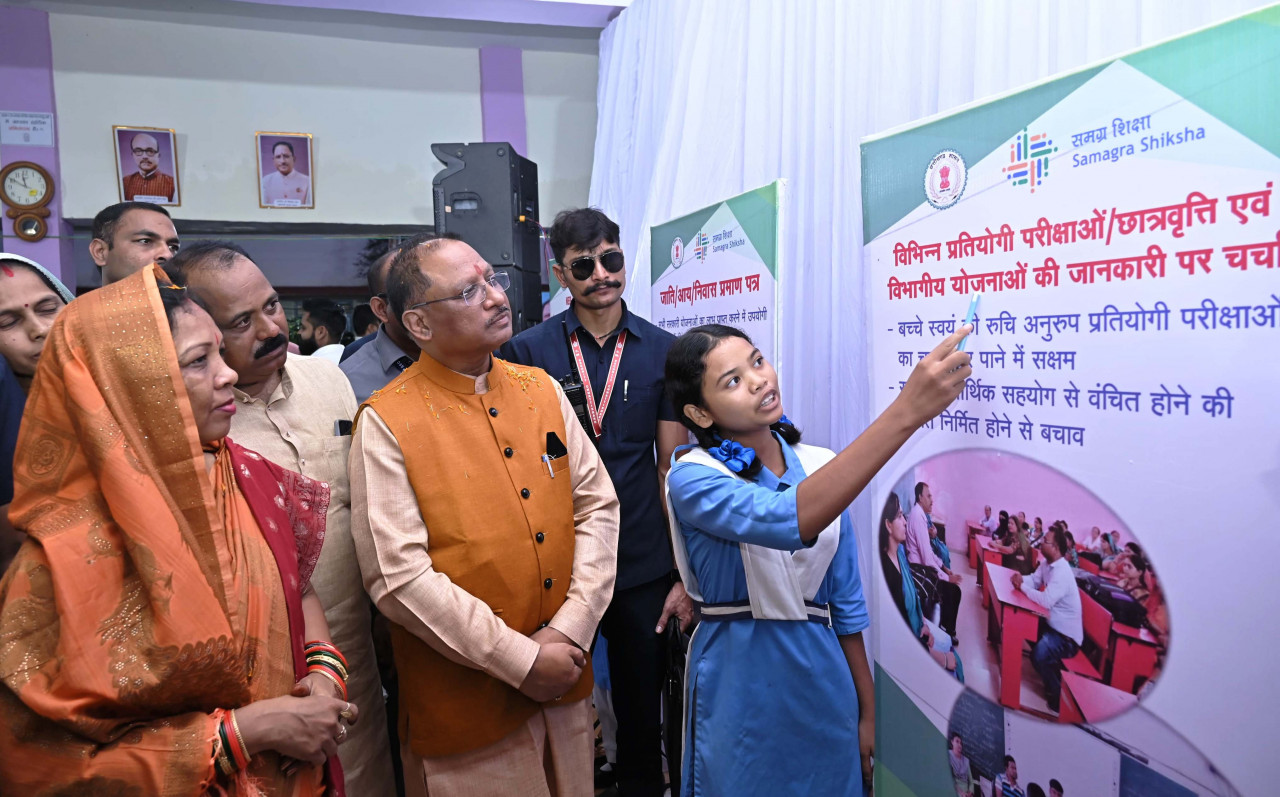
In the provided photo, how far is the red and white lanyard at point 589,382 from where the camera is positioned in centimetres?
247

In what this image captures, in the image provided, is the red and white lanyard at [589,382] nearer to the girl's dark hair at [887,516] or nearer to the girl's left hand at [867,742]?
the girl's dark hair at [887,516]

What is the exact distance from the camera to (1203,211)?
1186 mm

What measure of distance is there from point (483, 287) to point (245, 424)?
0.62m

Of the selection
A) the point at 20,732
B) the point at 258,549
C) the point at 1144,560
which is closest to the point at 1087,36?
the point at 1144,560

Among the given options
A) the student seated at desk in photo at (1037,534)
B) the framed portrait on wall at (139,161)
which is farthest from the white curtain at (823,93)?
the framed portrait on wall at (139,161)

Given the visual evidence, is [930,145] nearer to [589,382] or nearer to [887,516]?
[887,516]

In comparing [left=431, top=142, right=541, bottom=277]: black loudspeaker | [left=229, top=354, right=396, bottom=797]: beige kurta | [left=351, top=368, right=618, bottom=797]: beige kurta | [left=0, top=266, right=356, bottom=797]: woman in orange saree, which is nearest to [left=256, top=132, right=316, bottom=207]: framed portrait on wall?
[left=431, top=142, right=541, bottom=277]: black loudspeaker

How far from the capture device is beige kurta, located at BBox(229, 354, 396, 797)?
6.03 ft

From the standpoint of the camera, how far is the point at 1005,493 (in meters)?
1.51

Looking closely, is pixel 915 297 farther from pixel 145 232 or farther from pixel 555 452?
pixel 145 232

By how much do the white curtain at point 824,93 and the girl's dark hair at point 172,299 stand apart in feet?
5.23

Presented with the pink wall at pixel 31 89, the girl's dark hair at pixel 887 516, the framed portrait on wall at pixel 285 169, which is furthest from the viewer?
the framed portrait on wall at pixel 285 169

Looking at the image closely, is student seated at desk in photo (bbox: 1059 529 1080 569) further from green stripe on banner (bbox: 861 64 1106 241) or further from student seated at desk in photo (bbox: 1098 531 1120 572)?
green stripe on banner (bbox: 861 64 1106 241)

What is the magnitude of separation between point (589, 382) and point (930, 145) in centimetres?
124
